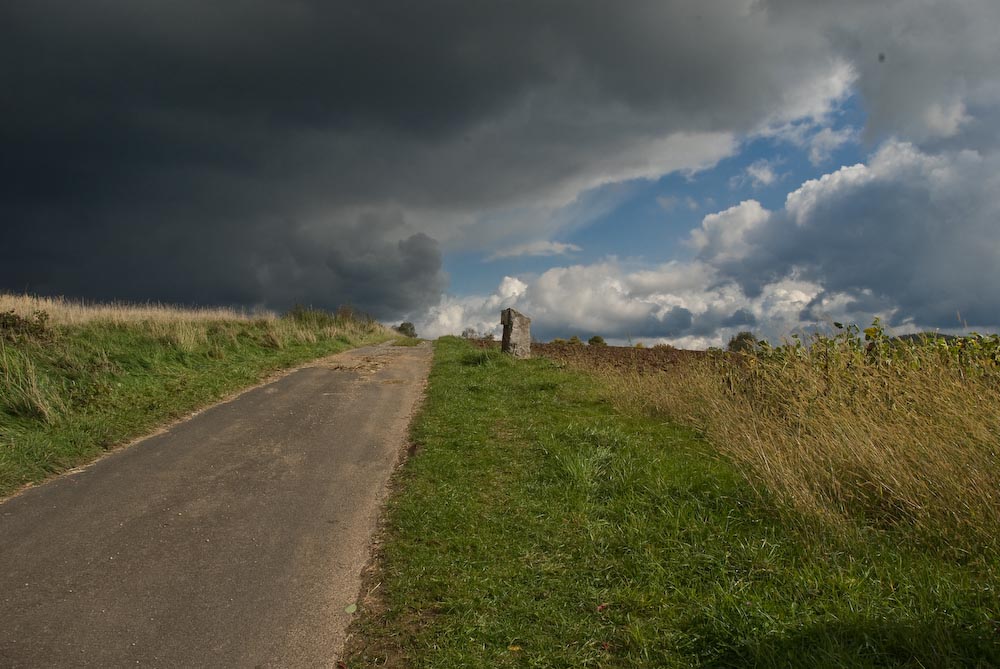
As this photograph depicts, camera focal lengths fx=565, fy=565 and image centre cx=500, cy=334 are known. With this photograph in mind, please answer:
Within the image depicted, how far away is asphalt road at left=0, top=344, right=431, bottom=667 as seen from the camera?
390 centimetres

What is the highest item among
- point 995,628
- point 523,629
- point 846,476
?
point 846,476

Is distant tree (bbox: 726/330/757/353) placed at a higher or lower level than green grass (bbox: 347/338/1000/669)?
higher

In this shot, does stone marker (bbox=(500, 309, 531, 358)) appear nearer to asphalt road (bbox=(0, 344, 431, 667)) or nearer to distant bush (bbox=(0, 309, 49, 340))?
asphalt road (bbox=(0, 344, 431, 667))

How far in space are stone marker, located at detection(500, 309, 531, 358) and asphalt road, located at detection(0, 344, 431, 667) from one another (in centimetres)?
954

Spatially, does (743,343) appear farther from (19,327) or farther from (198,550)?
(19,327)

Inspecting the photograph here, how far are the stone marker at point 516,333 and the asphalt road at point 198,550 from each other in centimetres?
954

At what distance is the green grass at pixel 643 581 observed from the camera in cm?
339

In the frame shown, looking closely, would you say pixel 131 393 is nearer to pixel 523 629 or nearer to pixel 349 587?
pixel 349 587

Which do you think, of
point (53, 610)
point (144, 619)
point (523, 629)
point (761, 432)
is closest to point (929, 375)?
point (761, 432)

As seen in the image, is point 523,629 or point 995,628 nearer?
point 995,628

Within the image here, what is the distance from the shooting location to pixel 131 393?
10391 millimetres

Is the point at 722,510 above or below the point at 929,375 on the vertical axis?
below

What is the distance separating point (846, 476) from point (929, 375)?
104 inches

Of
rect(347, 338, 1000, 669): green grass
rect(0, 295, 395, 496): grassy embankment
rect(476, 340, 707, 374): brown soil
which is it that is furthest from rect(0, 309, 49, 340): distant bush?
rect(476, 340, 707, 374): brown soil
